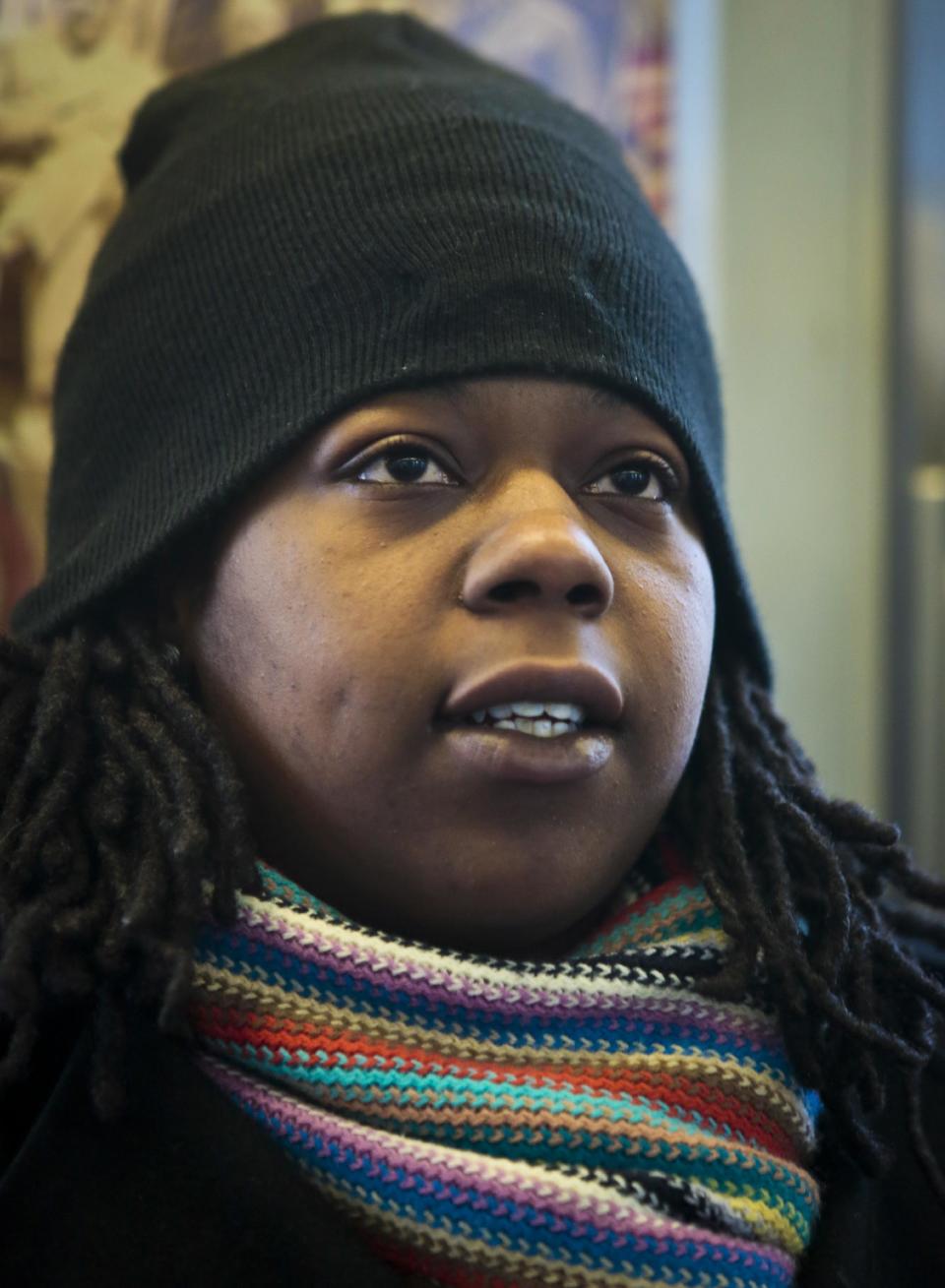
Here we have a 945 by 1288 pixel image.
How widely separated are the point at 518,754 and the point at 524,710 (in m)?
0.03

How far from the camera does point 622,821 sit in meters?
Result: 0.85

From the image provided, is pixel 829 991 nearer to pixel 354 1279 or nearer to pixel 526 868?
pixel 526 868

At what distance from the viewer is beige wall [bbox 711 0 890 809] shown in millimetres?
Result: 1598

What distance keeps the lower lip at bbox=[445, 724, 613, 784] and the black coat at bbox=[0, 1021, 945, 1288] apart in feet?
0.84

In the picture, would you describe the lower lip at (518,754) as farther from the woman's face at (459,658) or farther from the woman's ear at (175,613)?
the woman's ear at (175,613)

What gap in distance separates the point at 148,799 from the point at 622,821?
301 millimetres

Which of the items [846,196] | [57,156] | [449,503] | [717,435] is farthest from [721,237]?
[449,503]

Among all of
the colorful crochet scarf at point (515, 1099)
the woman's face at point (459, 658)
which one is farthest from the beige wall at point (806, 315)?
the colorful crochet scarf at point (515, 1099)

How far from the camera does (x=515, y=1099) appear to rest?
0.78m

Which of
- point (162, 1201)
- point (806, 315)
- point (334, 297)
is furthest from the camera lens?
point (806, 315)

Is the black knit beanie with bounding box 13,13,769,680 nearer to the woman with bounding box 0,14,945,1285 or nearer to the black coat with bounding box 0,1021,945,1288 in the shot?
the woman with bounding box 0,14,945,1285

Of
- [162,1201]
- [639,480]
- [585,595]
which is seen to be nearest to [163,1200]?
[162,1201]

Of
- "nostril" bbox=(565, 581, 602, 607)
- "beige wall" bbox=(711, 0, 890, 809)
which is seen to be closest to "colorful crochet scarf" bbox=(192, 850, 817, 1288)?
"nostril" bbox=(565, 581, 602, 607)

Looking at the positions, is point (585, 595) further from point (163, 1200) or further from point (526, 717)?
point (163, 1200)
